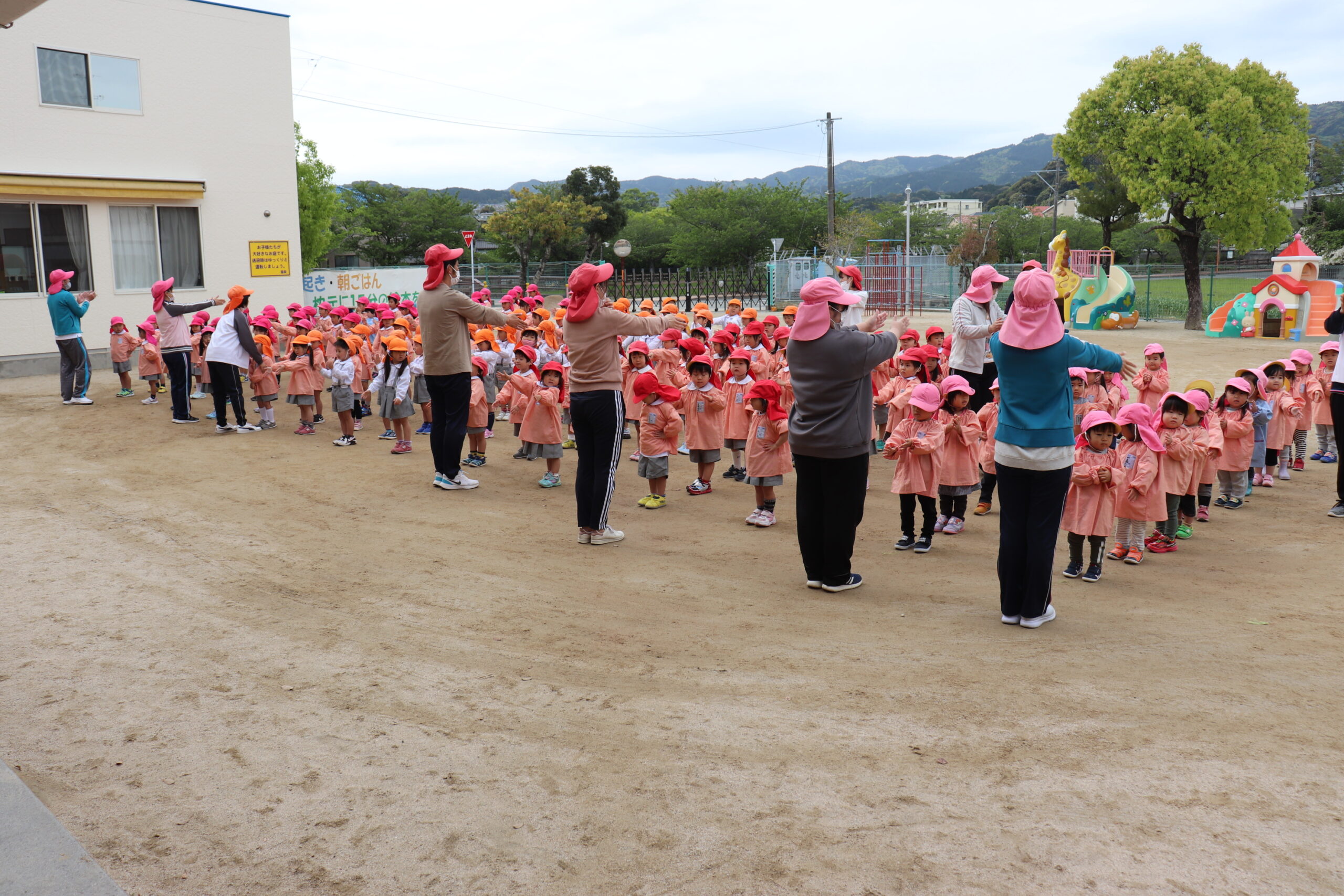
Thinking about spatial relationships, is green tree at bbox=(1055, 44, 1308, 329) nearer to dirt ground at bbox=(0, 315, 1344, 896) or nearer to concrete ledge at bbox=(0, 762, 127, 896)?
dirt ground at bbox=(0, 315, 1344, 896)

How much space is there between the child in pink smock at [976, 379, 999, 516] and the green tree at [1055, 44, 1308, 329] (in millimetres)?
21753

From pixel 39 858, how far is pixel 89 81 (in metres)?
20.8

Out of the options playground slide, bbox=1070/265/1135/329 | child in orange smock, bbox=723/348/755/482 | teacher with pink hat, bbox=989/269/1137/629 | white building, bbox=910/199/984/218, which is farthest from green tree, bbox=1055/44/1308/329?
white building, bbox=910/199/984/218

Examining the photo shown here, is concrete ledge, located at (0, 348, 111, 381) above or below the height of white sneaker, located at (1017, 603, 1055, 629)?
above

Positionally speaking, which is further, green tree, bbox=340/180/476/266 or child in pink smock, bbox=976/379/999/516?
green tree, bbox=340/180/476/266

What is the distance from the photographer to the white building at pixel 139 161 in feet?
61.7

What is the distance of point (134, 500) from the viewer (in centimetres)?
861

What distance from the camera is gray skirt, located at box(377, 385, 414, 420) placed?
11.1 m

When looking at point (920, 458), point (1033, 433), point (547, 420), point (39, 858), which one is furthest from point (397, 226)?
point (39, 858)

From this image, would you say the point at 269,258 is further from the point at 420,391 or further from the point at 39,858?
the point at 39,858

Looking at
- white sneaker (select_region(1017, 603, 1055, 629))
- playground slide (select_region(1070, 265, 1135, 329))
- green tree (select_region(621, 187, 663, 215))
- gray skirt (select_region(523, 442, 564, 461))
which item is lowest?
white sneaker (select_region(1017, 603, 1055, 629))

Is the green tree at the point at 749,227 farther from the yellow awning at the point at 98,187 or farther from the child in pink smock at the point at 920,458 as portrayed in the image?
the child in pink smock at the point at 920,458

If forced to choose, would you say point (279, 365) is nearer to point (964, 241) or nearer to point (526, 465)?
point (526, 465)

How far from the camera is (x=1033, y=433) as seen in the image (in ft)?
17.7
